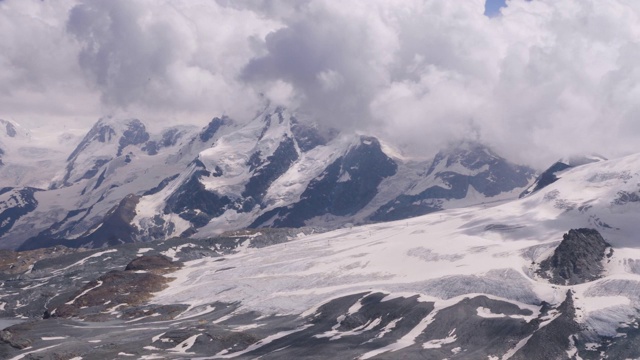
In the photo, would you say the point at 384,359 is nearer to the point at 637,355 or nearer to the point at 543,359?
the point at 543,359

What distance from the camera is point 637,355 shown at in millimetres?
199250

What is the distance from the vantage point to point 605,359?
655ft

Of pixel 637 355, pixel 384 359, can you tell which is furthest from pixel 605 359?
pixel 384 359

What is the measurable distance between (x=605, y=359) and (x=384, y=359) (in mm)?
54081

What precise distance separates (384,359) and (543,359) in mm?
38893

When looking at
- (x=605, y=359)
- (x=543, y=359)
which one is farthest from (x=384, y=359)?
(x=605, y=359)

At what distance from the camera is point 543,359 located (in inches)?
7849

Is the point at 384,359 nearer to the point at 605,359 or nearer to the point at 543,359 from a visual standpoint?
the point at 543,359

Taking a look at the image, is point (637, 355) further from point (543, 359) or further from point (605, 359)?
point (543, 359)

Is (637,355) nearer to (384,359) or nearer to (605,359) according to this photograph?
(605,359)

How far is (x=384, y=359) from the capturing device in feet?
652

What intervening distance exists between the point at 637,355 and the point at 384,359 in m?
61.8
